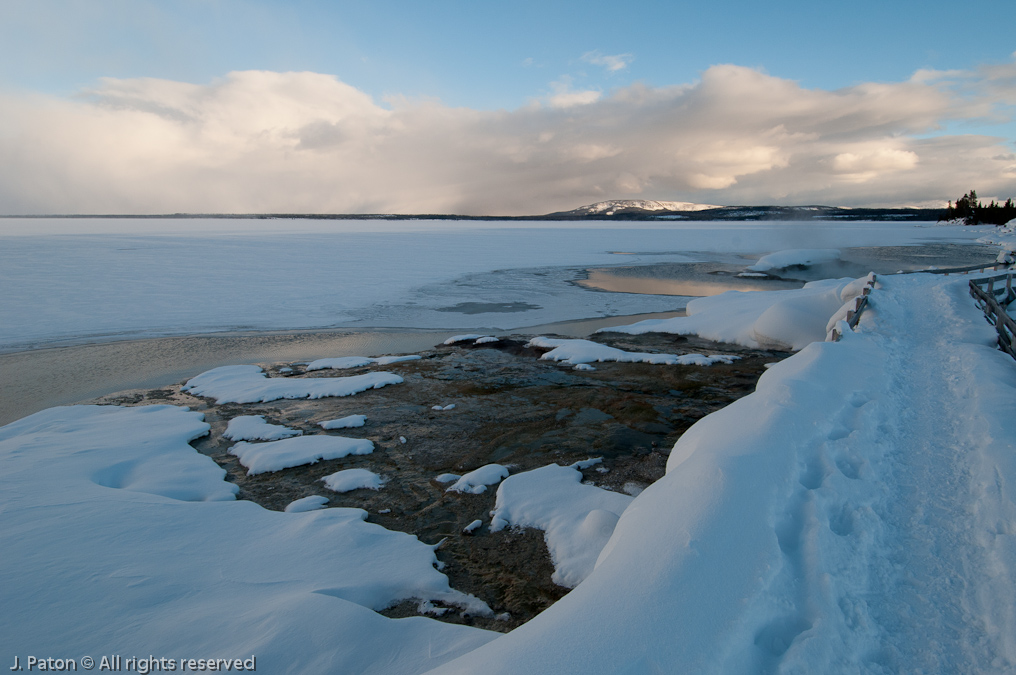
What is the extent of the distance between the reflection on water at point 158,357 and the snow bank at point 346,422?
389cm

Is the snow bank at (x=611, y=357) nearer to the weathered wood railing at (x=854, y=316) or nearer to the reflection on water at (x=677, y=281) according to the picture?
the weathered wood railing at (x=854, y=316)

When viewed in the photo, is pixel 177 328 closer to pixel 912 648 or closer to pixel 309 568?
pixel 309 568

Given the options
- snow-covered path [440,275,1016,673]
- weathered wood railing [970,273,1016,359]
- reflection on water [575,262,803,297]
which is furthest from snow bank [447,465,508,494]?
reflection on water [575,262,803,297]

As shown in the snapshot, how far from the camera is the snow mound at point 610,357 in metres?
9.78

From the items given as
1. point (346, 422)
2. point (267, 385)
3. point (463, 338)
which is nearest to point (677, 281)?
point (463, 338)

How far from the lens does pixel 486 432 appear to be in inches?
263

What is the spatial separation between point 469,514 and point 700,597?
2.79 meters

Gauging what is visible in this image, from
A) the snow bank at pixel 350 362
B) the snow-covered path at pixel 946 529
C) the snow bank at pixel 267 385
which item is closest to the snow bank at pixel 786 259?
the snow-covered path at pixel 946 529

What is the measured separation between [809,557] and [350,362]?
8.76 meters

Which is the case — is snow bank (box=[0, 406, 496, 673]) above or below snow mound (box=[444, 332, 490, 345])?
below

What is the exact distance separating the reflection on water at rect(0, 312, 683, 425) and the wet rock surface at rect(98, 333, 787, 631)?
94 cm

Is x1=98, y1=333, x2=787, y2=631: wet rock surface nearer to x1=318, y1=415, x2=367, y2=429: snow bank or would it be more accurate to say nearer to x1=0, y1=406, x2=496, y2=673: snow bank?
x1=318, y1=415, x2=367, y2=429: snow bank

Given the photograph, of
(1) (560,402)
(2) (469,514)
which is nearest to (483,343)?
(1) (560,402)

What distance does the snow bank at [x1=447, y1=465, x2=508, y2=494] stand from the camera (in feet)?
17.1
